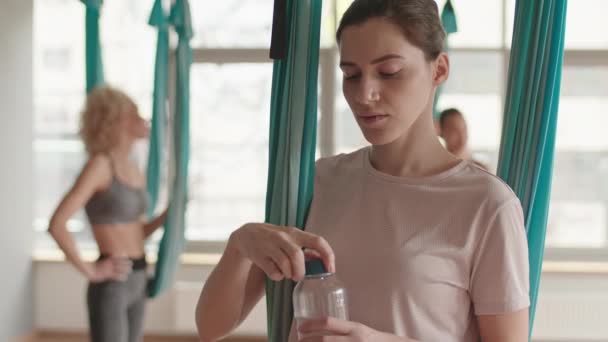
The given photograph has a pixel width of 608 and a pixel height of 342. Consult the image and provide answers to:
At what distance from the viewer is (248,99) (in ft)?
17.1

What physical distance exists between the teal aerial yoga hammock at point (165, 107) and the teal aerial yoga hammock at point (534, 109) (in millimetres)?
1969

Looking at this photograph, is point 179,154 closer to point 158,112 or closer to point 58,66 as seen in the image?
point 158,112

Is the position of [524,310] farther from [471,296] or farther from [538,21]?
[538,21]

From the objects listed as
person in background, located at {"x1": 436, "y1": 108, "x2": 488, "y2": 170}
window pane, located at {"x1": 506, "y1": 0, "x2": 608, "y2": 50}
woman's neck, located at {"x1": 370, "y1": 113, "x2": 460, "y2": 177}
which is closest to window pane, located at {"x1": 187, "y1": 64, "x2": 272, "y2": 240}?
window pane, located at {"x1": 506, "y1": 0, "x2": 608, "y2": 50}

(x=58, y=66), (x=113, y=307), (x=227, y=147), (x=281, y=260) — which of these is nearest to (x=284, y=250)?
(x=281, y=260)

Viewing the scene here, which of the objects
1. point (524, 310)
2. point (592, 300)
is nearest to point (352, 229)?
point (524, 310)

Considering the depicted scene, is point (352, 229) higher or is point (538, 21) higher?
point (538, 21)

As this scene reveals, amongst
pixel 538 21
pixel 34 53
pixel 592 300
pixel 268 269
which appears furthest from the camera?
pixel 34 53

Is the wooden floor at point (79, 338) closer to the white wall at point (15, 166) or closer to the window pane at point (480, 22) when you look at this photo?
the white wall at point (15, 166)

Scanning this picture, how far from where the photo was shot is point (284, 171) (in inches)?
53.1

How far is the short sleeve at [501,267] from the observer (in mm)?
1057

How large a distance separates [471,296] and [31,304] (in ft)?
15.2

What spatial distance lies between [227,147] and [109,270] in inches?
98.2

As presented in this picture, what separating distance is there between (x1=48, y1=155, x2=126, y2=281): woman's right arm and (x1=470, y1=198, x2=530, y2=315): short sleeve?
6.66 ft
